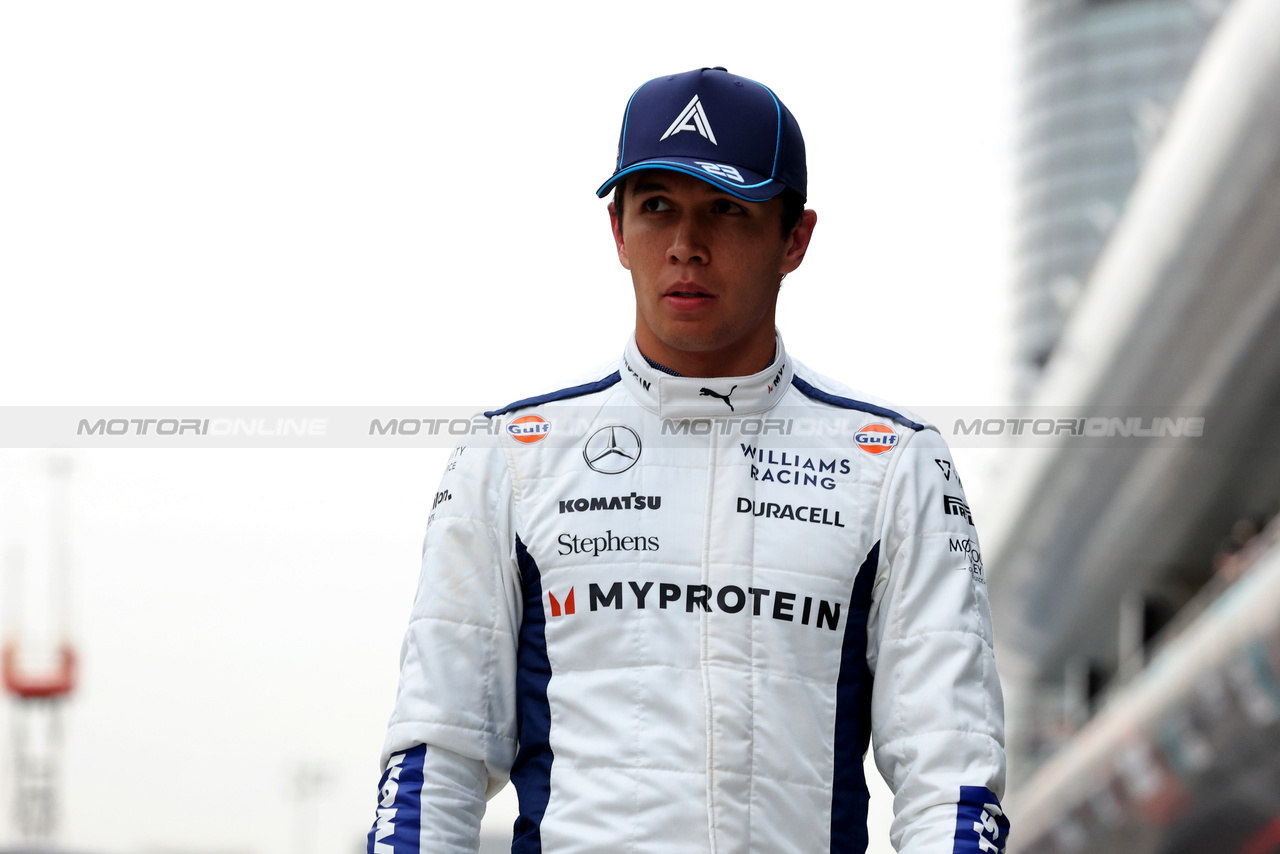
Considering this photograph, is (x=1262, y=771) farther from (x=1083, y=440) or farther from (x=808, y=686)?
(x=808, y=686)

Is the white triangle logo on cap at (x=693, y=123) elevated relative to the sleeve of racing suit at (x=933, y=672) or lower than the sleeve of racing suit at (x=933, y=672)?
elevated

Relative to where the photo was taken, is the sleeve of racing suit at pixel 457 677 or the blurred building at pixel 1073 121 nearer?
the sleeve of racing suit at pixel 457 677

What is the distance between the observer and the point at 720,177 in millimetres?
2393

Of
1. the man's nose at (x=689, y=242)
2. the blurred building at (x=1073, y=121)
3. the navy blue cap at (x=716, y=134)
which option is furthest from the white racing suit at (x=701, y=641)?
the blurred building at (x=1073, y=121)

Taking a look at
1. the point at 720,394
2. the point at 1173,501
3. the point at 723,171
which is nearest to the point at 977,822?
the point at 720,394

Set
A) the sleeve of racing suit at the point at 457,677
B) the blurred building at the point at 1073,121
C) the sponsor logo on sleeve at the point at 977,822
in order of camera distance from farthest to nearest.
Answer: the blurred building at the point at 1073,121 → the sleeve of racing suit at the point at 457,677 → the sponsor logo on sleeve at the point at 977,822

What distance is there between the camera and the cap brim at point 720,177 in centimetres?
239

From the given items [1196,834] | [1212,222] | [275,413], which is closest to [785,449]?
[275,413]

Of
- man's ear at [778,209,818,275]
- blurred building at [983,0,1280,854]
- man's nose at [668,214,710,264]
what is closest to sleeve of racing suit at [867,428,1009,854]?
man's ear at [778,209,818,275]

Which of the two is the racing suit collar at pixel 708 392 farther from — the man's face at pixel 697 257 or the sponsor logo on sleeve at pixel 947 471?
the sponsor logo on sleeve at pixel 947 471

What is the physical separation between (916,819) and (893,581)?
14.7 inches

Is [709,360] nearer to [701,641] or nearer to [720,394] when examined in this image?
[720,394]

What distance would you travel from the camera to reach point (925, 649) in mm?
2387

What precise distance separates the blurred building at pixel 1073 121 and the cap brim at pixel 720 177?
103 metres
